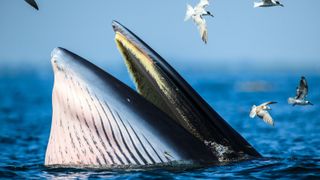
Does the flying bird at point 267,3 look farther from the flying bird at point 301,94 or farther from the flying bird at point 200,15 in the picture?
the flying bird at point 301,94

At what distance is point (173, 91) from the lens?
415 inches

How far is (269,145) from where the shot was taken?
16.6m

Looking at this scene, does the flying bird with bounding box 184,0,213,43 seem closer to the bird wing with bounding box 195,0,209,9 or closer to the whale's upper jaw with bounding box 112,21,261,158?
the bird wing with bounding box 195,0,209,9

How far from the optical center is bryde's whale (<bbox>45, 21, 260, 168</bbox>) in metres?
10.2

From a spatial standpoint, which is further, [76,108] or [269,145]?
[269,145]

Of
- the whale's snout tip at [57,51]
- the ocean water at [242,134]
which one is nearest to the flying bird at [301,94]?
the ocean water at [242,134]

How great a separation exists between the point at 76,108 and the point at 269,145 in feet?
23.5

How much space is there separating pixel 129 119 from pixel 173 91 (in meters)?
0.67

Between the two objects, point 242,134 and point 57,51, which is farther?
point 242,134

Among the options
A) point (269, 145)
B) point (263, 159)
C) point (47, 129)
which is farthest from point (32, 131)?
point (263, 159)

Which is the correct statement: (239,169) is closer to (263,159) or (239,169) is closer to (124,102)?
(263,159)

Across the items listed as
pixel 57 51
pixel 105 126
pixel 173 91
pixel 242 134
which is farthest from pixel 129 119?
pixel 242 134

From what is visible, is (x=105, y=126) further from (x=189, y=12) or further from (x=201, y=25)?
(x=189, y=12)

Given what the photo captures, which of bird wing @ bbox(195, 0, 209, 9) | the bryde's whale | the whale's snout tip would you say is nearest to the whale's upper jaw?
the bryde's whale
